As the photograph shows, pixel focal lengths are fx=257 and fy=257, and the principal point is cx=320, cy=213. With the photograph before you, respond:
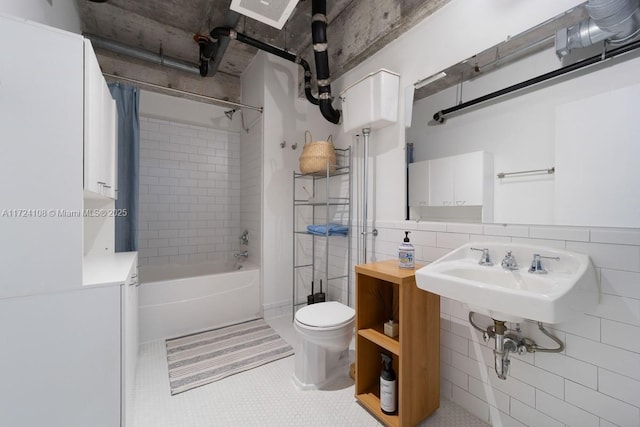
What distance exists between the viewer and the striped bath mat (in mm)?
1803

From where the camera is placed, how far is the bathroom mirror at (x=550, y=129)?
1.04 meters

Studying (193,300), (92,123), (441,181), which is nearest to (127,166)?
(92,123)

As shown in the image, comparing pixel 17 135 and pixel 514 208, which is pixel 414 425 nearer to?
pixel 514 208

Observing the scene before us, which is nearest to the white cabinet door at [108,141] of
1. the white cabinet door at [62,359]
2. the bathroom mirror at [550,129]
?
the white cabinet door at [62,359]

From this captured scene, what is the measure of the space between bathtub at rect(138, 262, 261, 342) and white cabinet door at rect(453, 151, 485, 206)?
2080 mm

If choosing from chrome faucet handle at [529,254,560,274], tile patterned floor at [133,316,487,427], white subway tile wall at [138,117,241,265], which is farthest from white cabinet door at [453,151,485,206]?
white subway tile wall at [138,117,241,265]

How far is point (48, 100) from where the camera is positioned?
3.47 ft

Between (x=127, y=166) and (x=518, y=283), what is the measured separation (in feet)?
9.15

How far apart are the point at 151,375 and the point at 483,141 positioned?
264 cm

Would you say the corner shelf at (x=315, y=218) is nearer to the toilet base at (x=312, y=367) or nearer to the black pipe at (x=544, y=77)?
the toilet base at (x=312, y=367)

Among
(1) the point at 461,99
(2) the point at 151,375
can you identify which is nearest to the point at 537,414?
(1) the point at 461,99

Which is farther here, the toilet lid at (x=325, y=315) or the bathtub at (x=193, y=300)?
the bathtub at (x=193, y=300)

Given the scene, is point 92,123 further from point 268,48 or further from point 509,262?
point 509,262

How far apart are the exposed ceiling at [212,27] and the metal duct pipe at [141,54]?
53 millimetres
